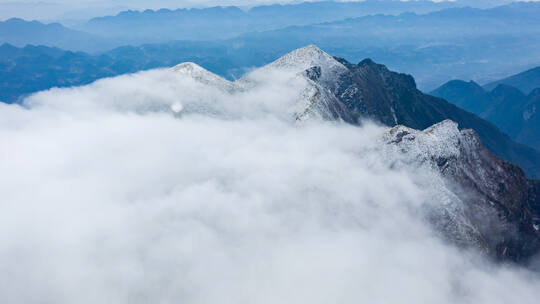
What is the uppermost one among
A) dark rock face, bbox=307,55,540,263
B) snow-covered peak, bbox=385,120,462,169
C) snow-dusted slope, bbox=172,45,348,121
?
snow-dusted slope, bbox=172,45,348,121

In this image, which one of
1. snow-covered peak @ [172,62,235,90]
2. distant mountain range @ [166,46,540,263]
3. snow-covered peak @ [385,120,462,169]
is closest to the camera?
distant mountain range @ [166,46,540,263]

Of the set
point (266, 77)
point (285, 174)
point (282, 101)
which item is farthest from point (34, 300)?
point (266, 77)

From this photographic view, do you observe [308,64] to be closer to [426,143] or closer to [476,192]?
[426,143]

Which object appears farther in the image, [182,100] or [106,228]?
[182,100]

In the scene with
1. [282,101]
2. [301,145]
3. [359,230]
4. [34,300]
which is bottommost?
[34,300]

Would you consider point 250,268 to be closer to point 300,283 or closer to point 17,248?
point 300,283

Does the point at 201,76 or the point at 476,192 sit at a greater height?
the point at 201,76

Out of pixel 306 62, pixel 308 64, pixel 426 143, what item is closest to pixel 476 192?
pixel 426 143

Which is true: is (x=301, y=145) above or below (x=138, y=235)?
above

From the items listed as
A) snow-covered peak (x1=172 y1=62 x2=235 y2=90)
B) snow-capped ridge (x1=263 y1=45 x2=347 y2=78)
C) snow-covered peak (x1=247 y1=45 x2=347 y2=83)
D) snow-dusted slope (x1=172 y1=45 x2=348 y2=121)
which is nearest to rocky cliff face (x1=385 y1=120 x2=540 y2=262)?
snow-dusted slope (x1=172 y1=45 x2=348 y2=121)

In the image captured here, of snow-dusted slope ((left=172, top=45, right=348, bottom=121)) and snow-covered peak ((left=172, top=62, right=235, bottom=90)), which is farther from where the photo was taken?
snow-covered peak ((left=172, top=62, right=235, bottom=90))

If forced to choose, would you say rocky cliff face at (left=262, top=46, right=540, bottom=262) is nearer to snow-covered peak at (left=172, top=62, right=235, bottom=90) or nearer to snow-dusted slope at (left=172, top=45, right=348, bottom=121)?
snow-dusted slope at (left=172, top=45, right=348, bottom=121)
